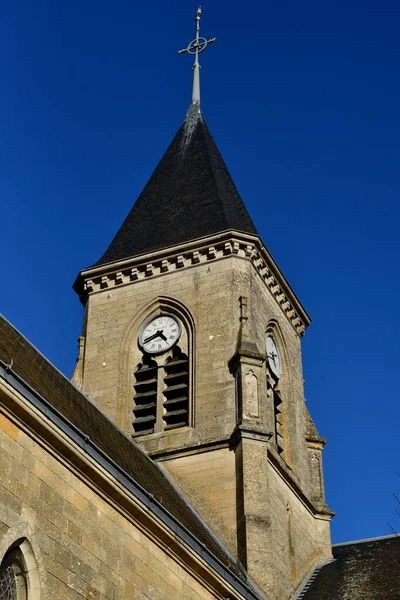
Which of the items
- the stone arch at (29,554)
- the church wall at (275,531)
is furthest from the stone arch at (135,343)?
the stone arch at (29,554)

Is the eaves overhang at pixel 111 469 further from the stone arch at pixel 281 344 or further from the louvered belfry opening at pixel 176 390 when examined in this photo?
the stone arch at pixel 281 344

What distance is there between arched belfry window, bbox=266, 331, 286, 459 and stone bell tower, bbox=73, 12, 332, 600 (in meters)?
0.03

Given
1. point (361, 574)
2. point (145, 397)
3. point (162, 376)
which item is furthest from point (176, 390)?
point (361, 574)

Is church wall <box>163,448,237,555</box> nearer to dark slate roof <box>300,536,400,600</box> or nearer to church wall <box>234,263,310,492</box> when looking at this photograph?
church wall <box>234,263,310,492</box>

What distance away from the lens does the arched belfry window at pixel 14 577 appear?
1068cm

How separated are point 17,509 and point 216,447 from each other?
856cm

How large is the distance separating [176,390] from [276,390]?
248 centimetres

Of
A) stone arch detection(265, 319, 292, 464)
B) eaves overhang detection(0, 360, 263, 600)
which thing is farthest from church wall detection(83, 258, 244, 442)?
eaves overhang detection(0, 360, 263, 600)

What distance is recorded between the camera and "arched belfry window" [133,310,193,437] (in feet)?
66.5

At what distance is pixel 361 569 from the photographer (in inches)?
765

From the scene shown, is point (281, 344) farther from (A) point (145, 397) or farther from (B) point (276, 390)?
(A) point (145, 397)

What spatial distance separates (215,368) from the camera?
2023 centimetres

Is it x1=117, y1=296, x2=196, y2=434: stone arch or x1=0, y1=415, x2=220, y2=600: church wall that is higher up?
x1=117, y1=296, x2=196, y2=434: stone arch

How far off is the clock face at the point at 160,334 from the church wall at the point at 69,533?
8.19 m
